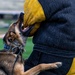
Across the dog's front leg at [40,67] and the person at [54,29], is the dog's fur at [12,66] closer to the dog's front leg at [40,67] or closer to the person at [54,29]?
the dog's front leg at [40,67]

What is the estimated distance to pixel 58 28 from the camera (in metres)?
3.91

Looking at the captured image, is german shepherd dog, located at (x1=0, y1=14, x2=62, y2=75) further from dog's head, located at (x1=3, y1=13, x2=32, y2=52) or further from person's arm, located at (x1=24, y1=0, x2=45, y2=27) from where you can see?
person's arm, located at (x1=24, y1=0, x2=45, y2=27)

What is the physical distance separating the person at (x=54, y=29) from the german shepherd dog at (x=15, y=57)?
0.33m

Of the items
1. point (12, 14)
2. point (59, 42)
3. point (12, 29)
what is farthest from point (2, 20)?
point (59, 42)

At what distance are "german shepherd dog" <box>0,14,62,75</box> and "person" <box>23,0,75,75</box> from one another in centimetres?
33

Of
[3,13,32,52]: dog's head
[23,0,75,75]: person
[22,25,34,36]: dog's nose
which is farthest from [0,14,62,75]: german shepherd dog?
[23,0,75,75]: person

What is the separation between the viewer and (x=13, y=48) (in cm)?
451

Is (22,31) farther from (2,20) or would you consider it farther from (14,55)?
(2,20)

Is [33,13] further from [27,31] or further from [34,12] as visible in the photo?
[27,31]

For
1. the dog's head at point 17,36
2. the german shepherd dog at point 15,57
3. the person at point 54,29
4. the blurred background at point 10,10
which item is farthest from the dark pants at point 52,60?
the blurred background at point 10,10

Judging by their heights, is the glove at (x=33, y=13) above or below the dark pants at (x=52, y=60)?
above

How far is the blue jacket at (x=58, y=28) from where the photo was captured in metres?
3.87

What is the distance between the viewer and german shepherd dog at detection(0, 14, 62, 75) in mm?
4488

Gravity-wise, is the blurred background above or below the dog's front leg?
above
